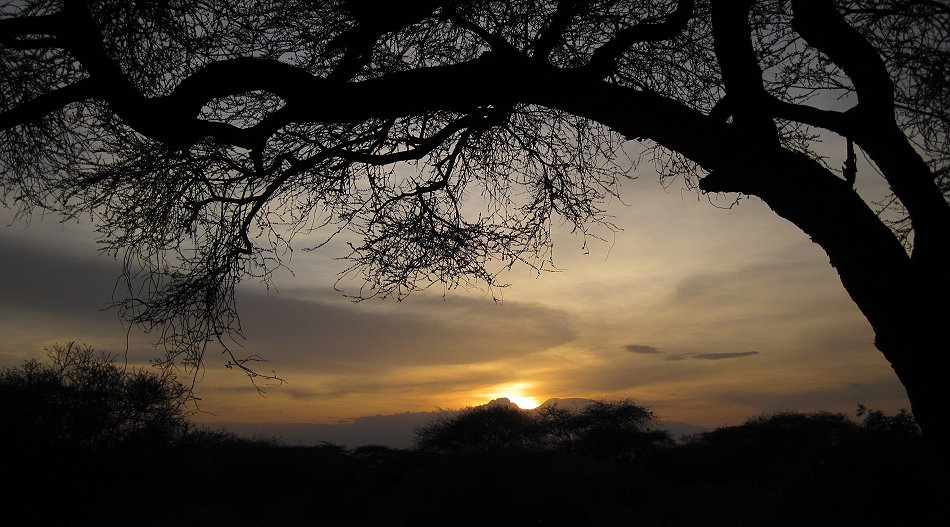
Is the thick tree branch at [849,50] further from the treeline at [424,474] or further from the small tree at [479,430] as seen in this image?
the small tree at [479,430]

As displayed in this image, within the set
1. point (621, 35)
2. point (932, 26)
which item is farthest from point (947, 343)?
point (932, 26)

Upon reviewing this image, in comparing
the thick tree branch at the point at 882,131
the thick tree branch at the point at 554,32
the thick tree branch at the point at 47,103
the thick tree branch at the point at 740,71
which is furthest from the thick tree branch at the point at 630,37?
the thick tree branch at the point at 47,103

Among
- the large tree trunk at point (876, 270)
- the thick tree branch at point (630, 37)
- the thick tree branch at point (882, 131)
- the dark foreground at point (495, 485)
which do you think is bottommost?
the dark foreground at point (495, 485)

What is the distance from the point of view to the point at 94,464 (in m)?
17.7

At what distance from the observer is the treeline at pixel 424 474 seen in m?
13.1

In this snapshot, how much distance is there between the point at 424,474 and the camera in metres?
16.9

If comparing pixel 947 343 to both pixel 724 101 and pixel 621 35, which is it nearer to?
pixel 724 101

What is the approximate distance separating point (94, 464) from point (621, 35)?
19708mm

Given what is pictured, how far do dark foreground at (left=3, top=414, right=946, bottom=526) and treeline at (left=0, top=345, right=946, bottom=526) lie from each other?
1.8 inches

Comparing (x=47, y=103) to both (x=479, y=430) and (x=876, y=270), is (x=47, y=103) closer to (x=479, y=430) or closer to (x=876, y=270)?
(x=876, y=270)

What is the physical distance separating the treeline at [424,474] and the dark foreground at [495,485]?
0.15 feet

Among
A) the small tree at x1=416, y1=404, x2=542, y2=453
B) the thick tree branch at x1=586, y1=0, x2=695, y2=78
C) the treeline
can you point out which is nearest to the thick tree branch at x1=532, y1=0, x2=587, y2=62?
the thick tree branch at x1=586, y1=0, x2=695, y2=78

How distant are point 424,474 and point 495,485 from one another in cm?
247

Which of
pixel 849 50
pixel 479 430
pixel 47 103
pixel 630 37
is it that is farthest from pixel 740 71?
pixel 479 430
